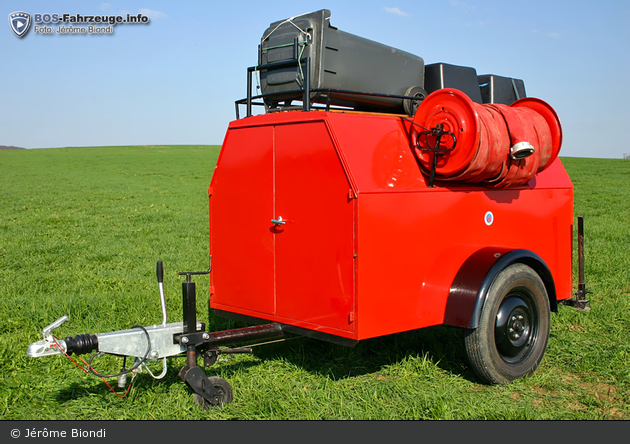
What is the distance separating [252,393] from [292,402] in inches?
14.4

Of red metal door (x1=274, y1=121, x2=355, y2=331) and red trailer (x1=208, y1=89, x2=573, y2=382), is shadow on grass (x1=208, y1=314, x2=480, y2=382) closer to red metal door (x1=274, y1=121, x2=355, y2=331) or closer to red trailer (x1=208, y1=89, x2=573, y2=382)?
red trailer (x1=208, y1=89, x2=573, y2=382)

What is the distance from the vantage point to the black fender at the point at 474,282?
4.38m

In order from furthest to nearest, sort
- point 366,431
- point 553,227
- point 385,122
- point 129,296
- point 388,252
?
point 129,296 → point 553,227 → point 385,122 → point 388,252 → point 366,431

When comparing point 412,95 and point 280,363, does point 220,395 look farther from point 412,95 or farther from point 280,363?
point 412,95

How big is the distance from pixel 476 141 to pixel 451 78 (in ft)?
5.30

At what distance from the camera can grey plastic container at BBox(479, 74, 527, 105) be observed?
6.14 m

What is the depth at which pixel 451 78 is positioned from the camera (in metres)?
5.63

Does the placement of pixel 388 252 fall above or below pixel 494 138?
below

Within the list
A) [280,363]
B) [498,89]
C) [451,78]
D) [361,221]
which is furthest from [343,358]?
[498,89]

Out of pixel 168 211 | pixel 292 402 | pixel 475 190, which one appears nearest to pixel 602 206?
pixel 168 211

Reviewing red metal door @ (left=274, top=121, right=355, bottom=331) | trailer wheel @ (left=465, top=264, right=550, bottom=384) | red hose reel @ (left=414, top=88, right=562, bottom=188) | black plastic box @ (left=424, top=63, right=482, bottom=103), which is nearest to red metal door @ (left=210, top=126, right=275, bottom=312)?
red metal door @ (left=274, top=121, right=355, bottom=331)

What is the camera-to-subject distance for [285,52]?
15.6 feet

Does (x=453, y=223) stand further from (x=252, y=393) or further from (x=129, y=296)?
(x=129, y=296)

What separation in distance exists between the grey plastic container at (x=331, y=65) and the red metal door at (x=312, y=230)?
0.51 meters
